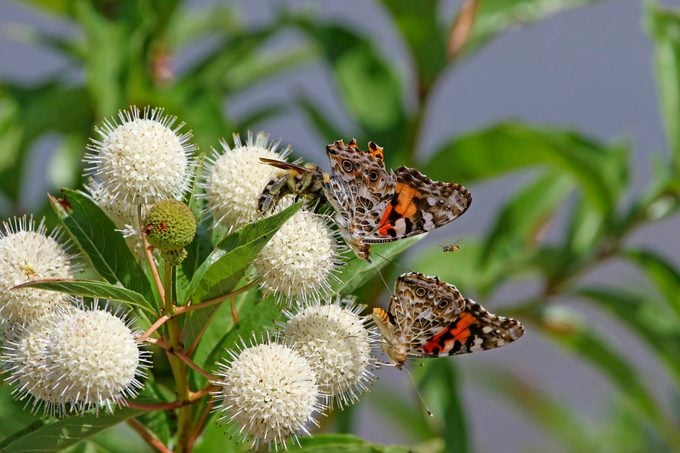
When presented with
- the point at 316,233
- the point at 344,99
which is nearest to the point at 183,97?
the point at 344,99

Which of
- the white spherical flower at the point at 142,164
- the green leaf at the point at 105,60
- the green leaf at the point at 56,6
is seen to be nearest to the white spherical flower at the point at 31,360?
the white spherical flower at the point at 142,164

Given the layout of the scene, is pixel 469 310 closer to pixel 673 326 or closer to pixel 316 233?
pixel 316 233

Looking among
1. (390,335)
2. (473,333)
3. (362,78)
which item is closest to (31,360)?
(390,335)

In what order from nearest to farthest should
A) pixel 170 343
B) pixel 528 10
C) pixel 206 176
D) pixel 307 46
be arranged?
pixel 170 343 → pixel 206 176 → pixel 528 10 → pixel 307 46

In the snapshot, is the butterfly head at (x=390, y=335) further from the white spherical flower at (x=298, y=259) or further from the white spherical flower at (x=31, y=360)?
the white spherical flower at (x=31, y=360)

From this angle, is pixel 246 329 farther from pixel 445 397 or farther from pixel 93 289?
pixel 445 397

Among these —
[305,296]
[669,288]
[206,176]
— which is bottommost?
[305,296]

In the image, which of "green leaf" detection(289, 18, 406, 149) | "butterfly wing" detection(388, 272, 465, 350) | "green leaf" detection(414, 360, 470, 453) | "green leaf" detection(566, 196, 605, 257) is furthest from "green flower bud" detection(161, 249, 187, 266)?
"green leaf" detection(566, 196, 605, 257)
